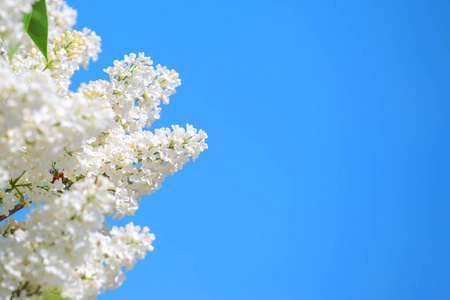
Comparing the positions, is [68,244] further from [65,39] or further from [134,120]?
[65,39]

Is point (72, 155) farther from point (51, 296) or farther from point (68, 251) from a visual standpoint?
point (51, 296)

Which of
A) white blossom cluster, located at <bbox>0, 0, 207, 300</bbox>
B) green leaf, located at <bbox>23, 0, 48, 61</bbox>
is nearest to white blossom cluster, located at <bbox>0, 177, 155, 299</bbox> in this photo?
white blossom cluster, located at <bbox>0, 0, 207, 300</bbox>

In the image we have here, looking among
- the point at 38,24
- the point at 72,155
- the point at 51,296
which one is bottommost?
the point at 51,296

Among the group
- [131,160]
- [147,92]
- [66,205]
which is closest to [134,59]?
[147,92]

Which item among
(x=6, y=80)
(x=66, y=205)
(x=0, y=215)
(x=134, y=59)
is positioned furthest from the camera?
(x=134, y=59)

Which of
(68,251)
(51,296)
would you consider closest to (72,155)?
(68,251)

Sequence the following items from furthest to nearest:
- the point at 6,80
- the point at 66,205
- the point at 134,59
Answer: the point at 134,59 < the point at 66,205 < the point at 6,80

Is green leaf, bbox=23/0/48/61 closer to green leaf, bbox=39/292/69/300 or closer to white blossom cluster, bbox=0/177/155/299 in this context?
white blossom cluster, bbox=0/177/155/299

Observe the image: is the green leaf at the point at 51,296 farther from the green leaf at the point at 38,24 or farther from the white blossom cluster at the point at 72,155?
the green leaf at the point at 38,24

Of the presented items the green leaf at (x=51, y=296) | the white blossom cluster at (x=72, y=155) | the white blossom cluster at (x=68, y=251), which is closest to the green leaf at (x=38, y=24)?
the white blossom cluster at (x=72, y=155)
